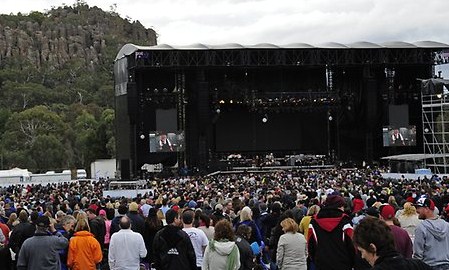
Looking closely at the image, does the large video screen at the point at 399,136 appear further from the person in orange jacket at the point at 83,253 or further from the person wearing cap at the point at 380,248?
the person wearing cap at the point at 380,248

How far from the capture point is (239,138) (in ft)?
135

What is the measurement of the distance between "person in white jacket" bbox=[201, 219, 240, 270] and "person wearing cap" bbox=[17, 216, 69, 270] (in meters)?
1.53

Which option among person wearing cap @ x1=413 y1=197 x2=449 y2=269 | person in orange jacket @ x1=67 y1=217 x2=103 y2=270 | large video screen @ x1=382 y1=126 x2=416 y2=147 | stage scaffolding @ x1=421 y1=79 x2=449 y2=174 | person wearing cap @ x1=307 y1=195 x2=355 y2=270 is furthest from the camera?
large video screen @ x1=382 y1=126 x2=416 y2=147

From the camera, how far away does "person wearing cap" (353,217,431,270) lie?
3.57 m

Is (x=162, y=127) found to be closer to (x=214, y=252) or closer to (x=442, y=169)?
(x=442, y=169)

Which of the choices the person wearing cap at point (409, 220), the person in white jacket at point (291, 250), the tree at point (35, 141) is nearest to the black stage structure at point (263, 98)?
the tree at point (35, 141)

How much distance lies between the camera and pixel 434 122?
37.1 m

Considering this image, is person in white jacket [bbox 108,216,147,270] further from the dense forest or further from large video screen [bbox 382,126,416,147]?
the dense forest

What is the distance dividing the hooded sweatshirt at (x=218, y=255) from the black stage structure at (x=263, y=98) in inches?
1190

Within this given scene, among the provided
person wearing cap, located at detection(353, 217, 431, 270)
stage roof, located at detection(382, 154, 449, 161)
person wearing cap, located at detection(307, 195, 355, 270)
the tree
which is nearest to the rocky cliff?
the tree

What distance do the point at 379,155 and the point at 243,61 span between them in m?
8.68

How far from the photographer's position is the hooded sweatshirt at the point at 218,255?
19.5ft

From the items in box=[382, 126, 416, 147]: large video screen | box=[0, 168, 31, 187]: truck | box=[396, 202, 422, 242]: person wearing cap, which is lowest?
box=[0, 168, 31, 187]: truck

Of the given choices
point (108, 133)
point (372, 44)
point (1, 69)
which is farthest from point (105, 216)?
point (1, 69)
